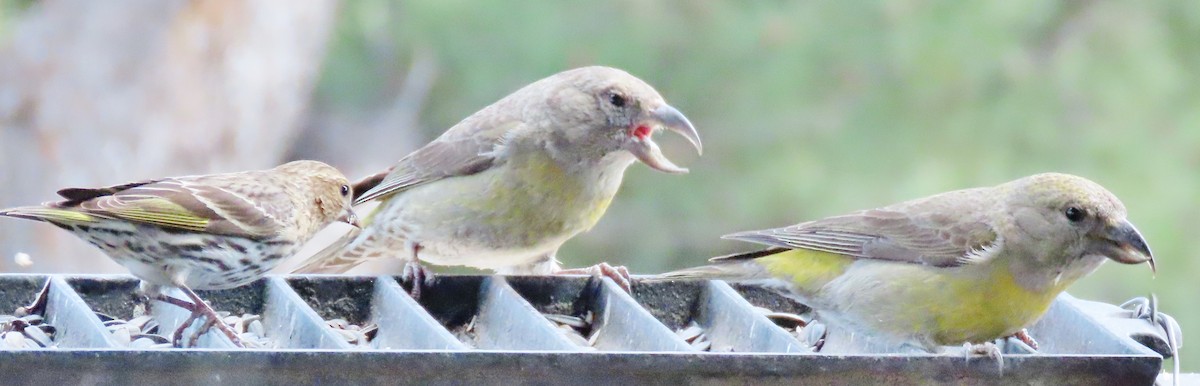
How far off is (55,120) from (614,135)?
549 cm

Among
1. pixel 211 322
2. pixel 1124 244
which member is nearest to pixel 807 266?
pixel 1124 244

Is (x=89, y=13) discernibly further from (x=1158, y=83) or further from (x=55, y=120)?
(x=1158, y=83)

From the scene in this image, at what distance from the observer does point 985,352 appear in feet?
13.5

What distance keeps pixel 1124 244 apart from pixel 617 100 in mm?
1747

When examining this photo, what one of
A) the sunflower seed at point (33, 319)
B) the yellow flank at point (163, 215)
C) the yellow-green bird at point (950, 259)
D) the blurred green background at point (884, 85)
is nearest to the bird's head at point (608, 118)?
the yellow-green bird at point (950, 259)

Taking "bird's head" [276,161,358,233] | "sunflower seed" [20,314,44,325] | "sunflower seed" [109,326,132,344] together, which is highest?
"bird's head" [276,161,358,233]

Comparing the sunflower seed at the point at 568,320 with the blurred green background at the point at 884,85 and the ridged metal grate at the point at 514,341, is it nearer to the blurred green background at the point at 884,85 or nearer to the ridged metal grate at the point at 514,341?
the ridged metal grate at the point at 514,341

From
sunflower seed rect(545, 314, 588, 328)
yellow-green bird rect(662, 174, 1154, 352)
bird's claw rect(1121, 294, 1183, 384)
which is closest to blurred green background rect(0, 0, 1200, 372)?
yellow-green bird rect(662, 174, 1154, 352)

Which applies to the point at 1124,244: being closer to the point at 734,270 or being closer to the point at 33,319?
the point at 734,270

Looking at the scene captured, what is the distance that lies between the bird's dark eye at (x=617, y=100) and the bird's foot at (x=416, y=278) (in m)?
0.91

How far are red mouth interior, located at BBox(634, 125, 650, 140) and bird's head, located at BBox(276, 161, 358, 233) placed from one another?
3.33 ft

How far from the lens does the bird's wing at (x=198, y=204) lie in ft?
15.3

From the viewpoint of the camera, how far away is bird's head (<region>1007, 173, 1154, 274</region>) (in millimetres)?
Result: 4738

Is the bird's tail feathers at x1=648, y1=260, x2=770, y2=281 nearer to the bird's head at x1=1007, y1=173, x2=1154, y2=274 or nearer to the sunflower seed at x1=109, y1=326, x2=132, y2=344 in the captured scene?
the bird's head at x1=1007, y1=173, x2=1154, y2=274
